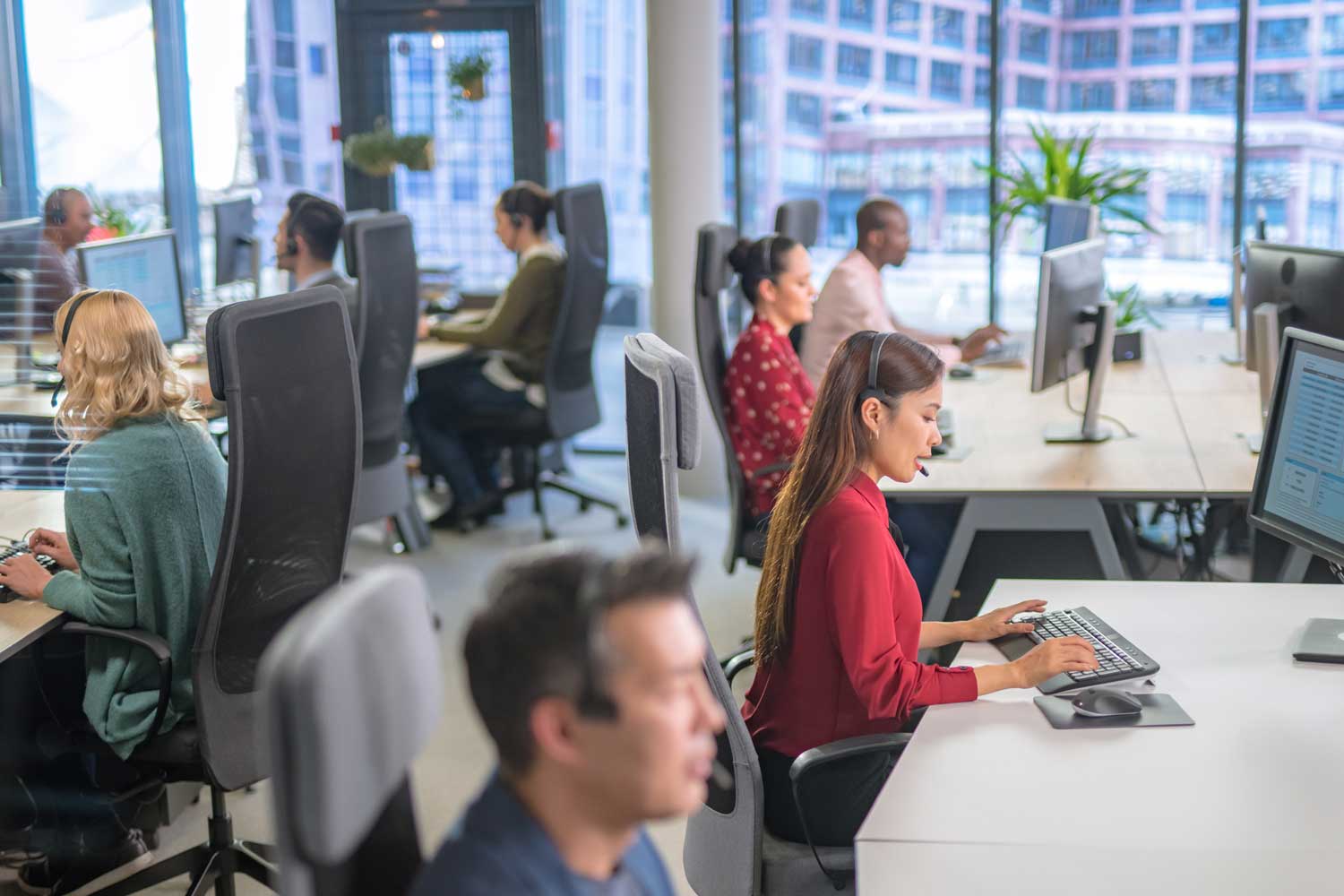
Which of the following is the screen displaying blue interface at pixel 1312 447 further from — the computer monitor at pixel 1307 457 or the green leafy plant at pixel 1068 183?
the green leafy plant at pixel 1068 183

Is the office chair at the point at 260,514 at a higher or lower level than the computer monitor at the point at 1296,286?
lower

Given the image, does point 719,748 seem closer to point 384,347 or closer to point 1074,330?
point 1074,330

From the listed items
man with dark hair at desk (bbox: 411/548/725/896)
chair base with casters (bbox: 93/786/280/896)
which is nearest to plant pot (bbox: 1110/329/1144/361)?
chair base with casters (bbox: 93/786/280/896)

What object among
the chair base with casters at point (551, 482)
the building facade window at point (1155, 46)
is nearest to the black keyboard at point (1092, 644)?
the chair base with casters at point (551, 482)

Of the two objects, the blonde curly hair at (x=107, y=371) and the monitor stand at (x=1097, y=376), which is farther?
the monitor stand at (x=1097, y=376)

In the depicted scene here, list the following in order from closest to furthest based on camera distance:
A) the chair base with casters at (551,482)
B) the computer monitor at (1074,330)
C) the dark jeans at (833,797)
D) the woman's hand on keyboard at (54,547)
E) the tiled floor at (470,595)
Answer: the dark jeans at (833,797) → the woman's hand on keyboard at (54,547) → the tiled floor at (470,595) → the computer monitor at (1074,330) → the chair base with casters at (551,482)

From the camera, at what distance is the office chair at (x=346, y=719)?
90 centimetres

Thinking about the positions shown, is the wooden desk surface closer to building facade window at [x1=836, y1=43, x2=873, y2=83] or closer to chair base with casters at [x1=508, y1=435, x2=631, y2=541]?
chair base with casters at [x1=508, y1=435, x2=631, y2=541]

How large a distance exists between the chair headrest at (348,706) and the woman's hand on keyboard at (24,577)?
5.27 feet

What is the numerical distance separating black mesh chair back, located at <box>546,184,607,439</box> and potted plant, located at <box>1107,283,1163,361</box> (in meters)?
1.83

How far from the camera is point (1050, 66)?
18.6 ft

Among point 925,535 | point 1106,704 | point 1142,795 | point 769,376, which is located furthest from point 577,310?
point 1142,795

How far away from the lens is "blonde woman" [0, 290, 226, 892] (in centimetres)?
232

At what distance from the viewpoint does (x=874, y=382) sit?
202 centimetres
